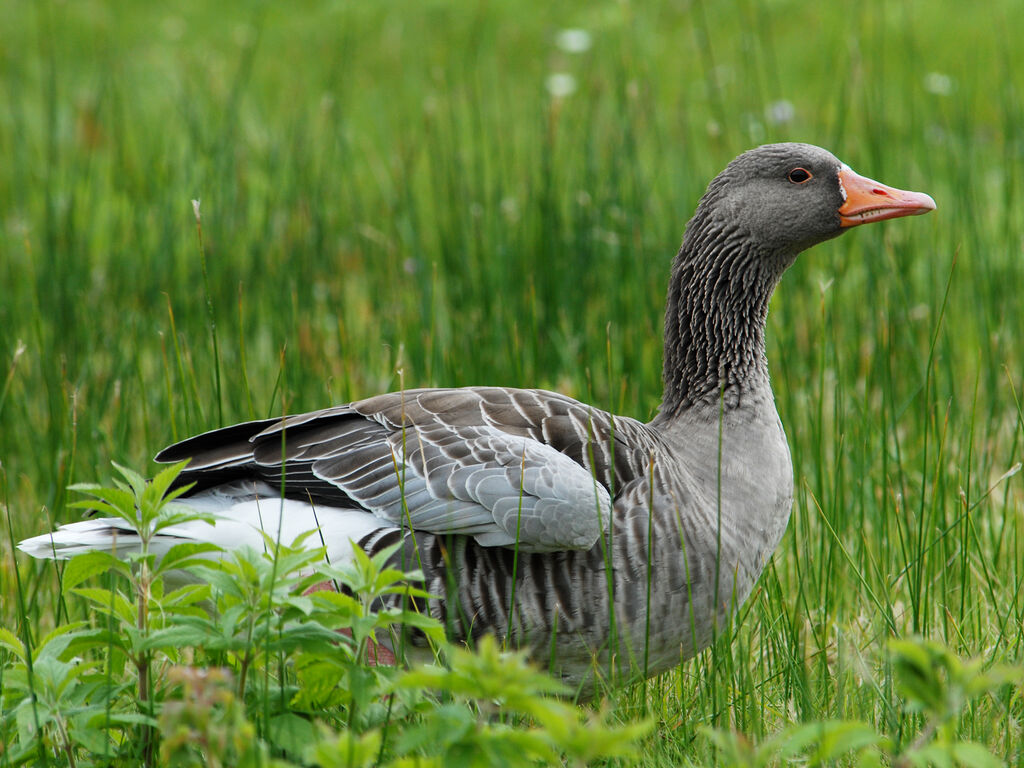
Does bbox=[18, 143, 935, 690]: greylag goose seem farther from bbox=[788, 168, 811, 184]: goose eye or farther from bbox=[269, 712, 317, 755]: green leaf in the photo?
bbox=[269, 712, 317, 755]: green leaf

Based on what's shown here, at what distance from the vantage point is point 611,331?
5723mm

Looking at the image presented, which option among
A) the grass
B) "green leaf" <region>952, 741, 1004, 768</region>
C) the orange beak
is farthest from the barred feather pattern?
"green leaf" <region>952, 741, 1004, 768</region>

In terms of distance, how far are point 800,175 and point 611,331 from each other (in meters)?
1.79

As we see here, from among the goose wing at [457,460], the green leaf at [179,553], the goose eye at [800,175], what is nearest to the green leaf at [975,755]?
the goose wing at [457,460]

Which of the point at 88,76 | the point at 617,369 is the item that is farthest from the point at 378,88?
the point at 617,369

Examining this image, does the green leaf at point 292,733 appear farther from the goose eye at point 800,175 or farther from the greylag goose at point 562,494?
the goose eye at point 800,175

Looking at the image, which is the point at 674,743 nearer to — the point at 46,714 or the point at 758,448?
the point at 758,448

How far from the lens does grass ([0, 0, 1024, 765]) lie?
3688 mm

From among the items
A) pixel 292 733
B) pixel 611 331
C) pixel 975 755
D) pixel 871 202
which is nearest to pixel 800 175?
pixel 871 202

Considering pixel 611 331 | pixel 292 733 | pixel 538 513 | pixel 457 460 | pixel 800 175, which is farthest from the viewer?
pixel 611 331

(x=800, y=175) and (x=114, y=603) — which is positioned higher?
(x=800, y=175)

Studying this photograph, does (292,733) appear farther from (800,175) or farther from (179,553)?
(800,175)

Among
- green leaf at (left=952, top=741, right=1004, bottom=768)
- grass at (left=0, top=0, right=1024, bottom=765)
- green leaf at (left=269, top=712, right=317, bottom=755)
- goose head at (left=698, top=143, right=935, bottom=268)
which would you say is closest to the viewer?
green leaf at (left=952, top=741, right=1004, bottom=768)

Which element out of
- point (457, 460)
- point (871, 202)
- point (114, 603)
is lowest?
point (114, 603)
